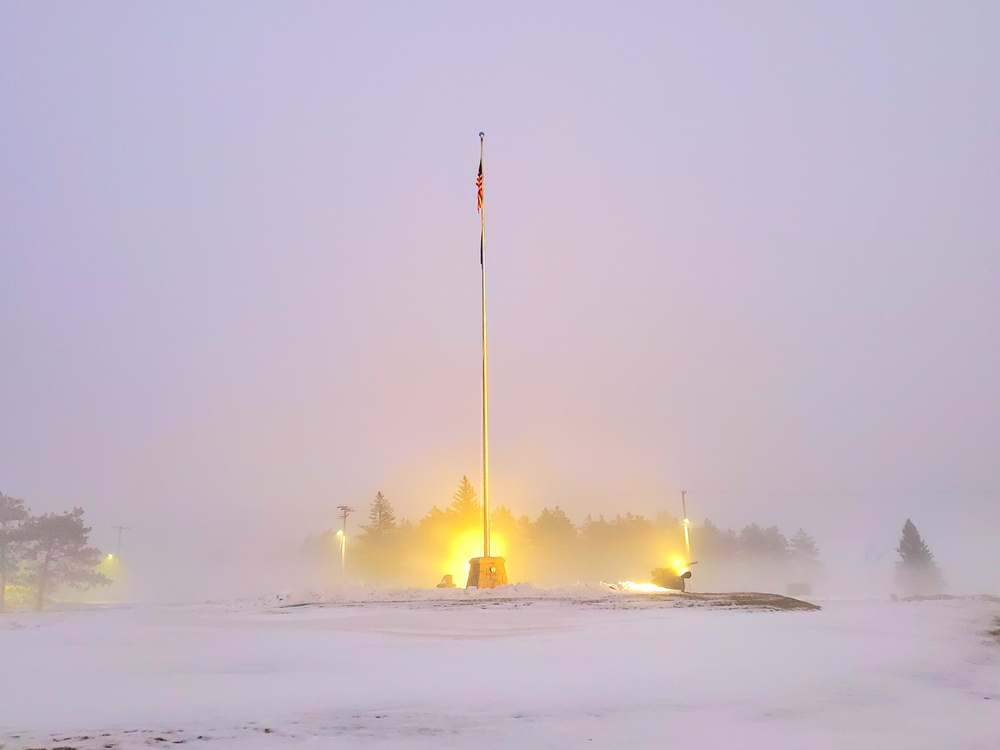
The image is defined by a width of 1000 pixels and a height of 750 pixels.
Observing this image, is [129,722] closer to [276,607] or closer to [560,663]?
[560,663]

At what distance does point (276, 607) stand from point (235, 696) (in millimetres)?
7967

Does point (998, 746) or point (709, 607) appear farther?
point (709, 607)

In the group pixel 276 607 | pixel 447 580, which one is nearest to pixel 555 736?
pixel 276 607

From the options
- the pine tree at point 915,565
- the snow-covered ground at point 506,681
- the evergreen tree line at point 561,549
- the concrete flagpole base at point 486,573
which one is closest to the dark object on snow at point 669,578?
the concrete flagpole base at point 486,573

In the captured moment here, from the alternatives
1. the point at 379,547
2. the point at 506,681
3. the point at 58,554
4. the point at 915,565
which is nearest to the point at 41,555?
the point at 58,554

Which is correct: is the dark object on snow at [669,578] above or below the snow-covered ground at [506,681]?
below

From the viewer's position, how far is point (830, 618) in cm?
867

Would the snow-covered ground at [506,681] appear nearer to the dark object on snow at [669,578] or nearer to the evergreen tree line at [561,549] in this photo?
the dark object on snow at [669,578]

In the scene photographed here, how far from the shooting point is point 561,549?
3014 inches

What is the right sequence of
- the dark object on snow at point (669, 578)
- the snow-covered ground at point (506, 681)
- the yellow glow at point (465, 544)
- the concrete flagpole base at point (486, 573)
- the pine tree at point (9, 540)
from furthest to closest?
the yellow glow at point (465, 544), the pine tree at point (9, 540), the dark object on snow at point (669, 578), the concrete flagpole base at point (486, 573), the snow-covered ground at point (506, 681)

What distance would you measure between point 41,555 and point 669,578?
45.3m

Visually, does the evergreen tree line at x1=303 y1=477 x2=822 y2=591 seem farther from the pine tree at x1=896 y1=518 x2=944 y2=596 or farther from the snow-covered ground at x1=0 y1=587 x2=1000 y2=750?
the snow-covered ground at x1=0 y1=587 x2=1000 y2=750

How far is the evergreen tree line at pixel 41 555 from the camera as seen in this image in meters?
44.1

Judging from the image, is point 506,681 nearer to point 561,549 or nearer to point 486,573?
point 486,573
